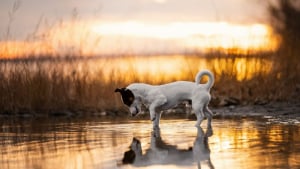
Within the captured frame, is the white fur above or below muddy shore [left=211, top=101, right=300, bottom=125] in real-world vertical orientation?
above

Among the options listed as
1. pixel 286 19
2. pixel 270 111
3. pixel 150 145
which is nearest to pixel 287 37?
pixel 286 19

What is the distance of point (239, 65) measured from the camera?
2067 cm

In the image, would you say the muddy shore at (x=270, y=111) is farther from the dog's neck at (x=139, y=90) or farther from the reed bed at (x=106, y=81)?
the dog's neck at (x=139, y=90)

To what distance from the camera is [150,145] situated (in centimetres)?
1123

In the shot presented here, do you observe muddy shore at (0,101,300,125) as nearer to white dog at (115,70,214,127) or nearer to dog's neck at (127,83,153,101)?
white dog at (115,70,214,127)

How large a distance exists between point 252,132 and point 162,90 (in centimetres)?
209

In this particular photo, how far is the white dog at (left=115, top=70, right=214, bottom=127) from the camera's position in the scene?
13.5 metres

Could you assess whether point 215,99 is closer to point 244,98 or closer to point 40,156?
point 244,98

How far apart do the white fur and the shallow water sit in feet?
1.26

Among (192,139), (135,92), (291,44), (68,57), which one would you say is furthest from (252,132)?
(291,44)

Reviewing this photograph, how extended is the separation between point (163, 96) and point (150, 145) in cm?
252

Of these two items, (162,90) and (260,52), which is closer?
(162,90)

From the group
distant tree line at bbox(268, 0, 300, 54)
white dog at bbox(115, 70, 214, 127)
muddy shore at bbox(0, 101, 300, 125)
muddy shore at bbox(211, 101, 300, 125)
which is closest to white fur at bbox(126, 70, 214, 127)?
white dog at bbox(115, 70, 214, 127)

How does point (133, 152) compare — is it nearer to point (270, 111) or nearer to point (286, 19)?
point (270, 111)
